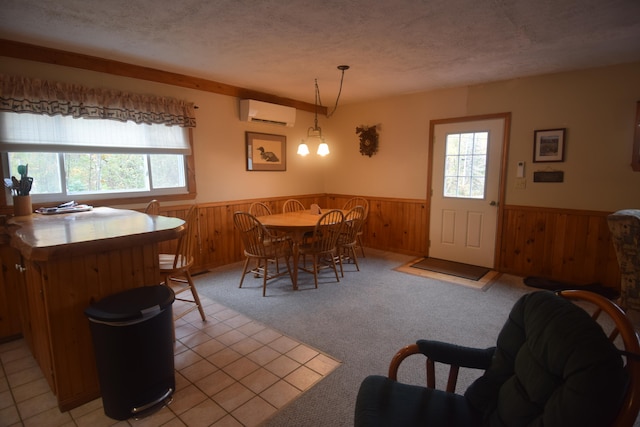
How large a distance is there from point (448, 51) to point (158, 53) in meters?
2.62

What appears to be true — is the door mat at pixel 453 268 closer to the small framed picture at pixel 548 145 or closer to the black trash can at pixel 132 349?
the small framed picture at pixel 548 145

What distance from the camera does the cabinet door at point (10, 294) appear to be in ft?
8.15

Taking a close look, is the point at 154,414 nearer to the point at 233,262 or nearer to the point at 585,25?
the point at 233,262

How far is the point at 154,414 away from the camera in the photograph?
1825 mm

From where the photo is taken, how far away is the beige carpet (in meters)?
A: 3.75

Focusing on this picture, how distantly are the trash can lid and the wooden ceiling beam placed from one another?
242 centimetres

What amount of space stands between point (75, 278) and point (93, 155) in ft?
Result: 6.72

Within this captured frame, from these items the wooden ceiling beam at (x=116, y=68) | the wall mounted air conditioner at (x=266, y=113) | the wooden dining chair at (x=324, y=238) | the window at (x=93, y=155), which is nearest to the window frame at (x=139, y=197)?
the window at (x=93, y=155)

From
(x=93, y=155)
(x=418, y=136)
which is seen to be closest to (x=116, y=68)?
(x=93, y=155)

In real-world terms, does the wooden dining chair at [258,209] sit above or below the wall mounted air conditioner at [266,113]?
below

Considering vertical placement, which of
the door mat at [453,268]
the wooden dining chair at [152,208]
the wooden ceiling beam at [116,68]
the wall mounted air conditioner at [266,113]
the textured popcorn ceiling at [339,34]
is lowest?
the door mat at [453,268]

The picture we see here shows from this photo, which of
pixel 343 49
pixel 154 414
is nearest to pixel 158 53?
pixel 343 49

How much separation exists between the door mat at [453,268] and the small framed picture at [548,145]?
146 cm

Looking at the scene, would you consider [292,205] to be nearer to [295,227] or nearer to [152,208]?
[295,227]
